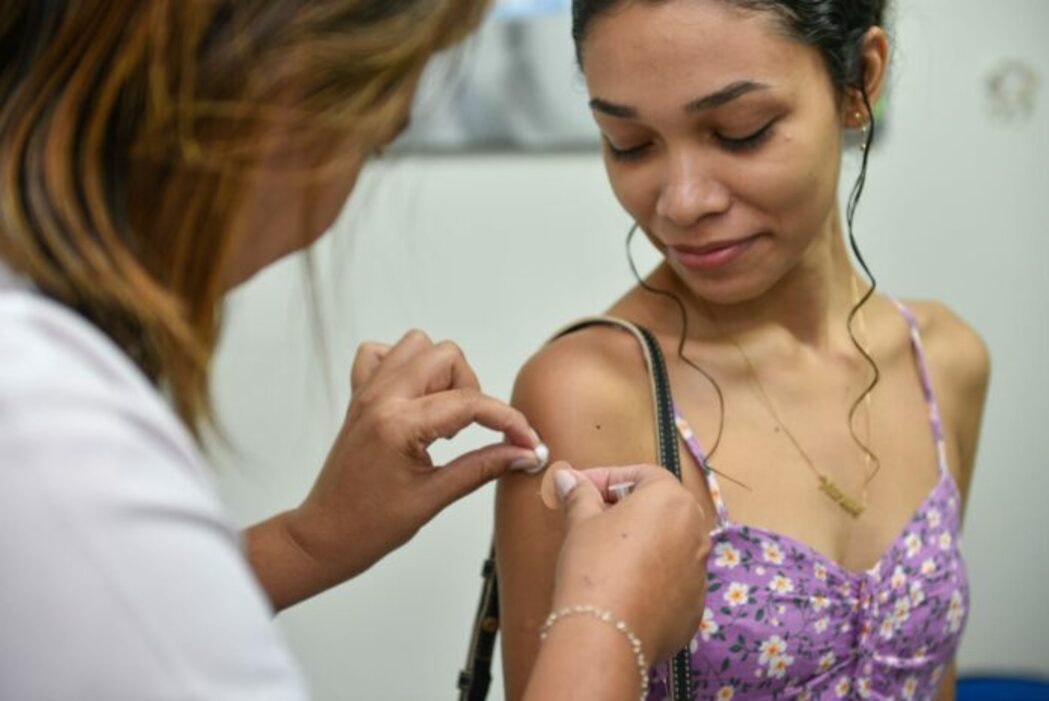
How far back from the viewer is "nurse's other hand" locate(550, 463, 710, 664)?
0.89 meters

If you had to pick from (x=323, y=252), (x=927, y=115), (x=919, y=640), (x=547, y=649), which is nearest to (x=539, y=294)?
(x=323, y=252)

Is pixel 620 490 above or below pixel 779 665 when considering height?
above

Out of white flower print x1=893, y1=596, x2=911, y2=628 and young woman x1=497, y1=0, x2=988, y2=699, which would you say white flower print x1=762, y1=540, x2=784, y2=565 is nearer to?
young woman x1=497, y1=0, x2=988, y2=699

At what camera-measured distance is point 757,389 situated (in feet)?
4.39

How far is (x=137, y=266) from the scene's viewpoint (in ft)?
2.27

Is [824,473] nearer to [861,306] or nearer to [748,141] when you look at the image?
[861,306]

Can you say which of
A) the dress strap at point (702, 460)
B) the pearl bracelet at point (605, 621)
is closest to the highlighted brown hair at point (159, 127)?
the pearl bracelet at point (605, 621)

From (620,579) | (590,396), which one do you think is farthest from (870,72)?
(620,579)

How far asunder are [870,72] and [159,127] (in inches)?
31.9

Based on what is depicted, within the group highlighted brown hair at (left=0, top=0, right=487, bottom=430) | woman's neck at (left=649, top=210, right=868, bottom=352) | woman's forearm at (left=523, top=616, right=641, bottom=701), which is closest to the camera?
highlighted brown hair at (left=0, top=0, right=487, bottom=430)

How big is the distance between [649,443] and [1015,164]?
1263mm

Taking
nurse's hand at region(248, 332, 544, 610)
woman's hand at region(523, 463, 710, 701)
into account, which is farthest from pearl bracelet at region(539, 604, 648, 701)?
nurse's hand at region(248, 332, 544, 610)

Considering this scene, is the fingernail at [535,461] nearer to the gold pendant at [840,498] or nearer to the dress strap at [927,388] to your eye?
the gold pendant at [840,498]

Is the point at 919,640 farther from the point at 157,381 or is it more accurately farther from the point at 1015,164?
the point at 1015,164
